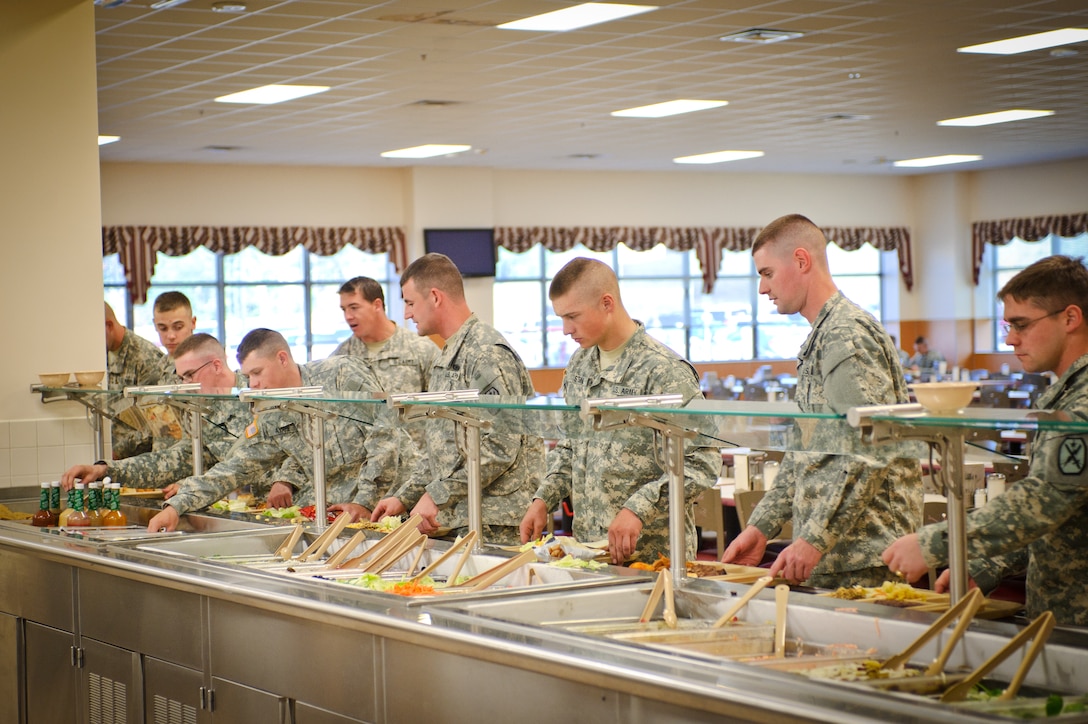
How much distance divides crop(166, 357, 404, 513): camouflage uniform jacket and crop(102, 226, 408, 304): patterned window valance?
28.2 feet

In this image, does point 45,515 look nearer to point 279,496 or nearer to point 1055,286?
point 279,496

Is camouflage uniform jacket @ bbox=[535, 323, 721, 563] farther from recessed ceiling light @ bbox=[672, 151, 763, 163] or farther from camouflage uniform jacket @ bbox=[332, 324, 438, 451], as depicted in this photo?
recessed ceiling light @ bbox=[672, 151, 763, 163]

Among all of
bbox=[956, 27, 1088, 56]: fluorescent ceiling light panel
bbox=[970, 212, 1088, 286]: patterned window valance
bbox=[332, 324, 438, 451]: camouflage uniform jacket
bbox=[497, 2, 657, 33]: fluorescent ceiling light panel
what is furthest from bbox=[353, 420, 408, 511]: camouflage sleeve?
bbox=[970, 212, 1088, 286]: patterned window valance

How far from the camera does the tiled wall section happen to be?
5.37 m

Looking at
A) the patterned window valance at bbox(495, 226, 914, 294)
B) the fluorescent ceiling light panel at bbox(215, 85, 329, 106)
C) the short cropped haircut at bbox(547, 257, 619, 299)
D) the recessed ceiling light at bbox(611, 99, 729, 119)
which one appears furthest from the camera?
the patterned window valance at bbox(495, 226, 914, 294)

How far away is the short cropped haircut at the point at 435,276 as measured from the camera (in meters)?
4.50

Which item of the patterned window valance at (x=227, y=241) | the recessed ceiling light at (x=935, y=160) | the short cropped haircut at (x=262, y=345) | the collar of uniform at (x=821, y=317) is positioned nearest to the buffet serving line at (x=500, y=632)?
the collar of uniform at (x=821, y=317)

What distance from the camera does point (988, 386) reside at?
11578 mm

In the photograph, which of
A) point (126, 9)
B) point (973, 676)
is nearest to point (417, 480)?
point (973, 676)

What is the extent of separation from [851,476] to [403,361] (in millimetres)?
3280

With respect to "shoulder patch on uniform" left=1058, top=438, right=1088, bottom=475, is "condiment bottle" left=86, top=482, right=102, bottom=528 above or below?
below

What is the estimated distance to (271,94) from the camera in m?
9.17

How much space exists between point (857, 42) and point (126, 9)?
14.0 ft

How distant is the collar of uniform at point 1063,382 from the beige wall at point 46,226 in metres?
4.13
